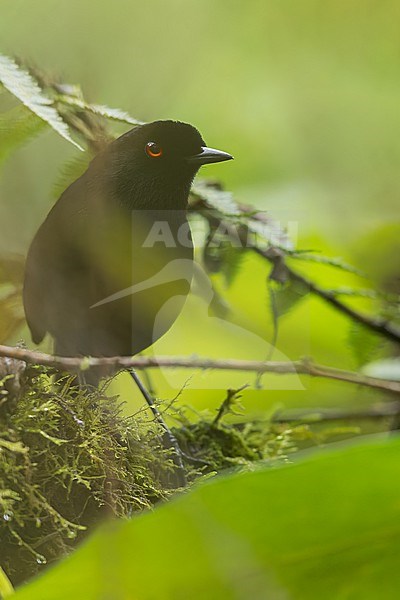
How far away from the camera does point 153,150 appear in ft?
2.04

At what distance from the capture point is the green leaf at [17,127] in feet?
1.86

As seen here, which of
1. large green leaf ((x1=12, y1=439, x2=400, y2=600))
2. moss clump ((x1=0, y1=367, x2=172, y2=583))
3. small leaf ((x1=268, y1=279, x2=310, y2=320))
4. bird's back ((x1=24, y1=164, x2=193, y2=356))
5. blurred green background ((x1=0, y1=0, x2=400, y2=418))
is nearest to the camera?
large green leaf ((x1=12, y1=439, x2=400, y2=600))

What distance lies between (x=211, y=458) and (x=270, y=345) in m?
0.18

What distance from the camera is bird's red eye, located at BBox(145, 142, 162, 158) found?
2.00 ft

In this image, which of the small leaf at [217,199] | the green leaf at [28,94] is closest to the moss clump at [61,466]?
the green leaf at [28,94]

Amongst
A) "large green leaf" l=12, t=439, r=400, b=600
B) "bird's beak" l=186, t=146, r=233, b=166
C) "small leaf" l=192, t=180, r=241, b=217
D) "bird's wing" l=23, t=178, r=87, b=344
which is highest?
"bird's beak" l=186, t=146, r=233, b=166

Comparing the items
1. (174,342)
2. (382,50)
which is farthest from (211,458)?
(382,50)

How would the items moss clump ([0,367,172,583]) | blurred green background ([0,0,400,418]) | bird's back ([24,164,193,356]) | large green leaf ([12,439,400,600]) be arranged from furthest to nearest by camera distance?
blurred green background ([0,0,400,418])
bird's back ([24,164,193,356])
moss clump ([0,367,172,583])
large green leaf ([12,439,400,600])

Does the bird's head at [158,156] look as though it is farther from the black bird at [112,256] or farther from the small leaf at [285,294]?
the small leaf at [285,294]

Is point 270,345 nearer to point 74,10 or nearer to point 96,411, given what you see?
point 96,411

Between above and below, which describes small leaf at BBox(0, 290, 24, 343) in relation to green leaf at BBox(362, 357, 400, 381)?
above

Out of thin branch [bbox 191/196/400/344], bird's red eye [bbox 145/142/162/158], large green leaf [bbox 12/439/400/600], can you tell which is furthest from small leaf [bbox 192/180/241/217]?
large green leaf [bbox 12/439/400/600]

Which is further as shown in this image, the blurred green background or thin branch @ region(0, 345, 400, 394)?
the blurred green background

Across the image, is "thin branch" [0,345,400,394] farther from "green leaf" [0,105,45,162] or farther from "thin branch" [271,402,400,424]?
"green leaf" [0,105,45,162]
